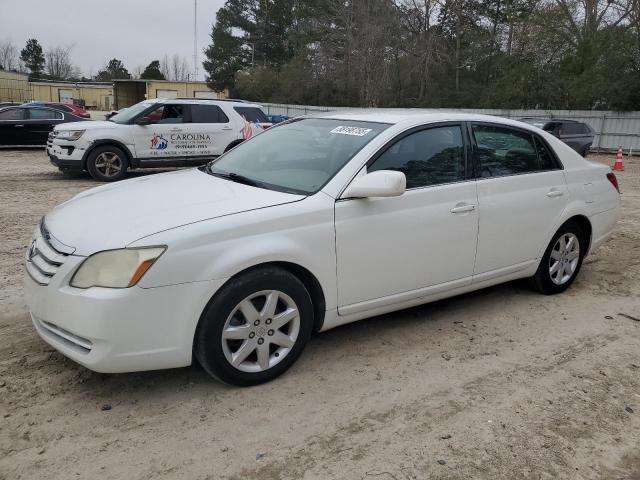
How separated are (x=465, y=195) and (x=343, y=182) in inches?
42.4

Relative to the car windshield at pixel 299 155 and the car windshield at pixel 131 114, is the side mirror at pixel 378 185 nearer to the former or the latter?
the car windshield at pixel 299 155

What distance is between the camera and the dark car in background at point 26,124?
16.1 metres

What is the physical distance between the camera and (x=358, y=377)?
11.4 ft

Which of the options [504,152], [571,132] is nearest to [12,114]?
[504,152]

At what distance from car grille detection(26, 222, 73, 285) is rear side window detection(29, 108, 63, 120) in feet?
49.1

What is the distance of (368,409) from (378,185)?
4.35 ft

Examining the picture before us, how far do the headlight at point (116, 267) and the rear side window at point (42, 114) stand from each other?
15.7m

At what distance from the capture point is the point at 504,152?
179 inches

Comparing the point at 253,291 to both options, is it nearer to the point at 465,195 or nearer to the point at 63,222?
the point at 63,222

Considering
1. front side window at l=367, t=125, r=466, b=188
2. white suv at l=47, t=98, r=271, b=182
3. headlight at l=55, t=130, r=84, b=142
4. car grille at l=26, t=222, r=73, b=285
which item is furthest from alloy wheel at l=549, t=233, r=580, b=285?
headlight at l=55, t=130, r=84, b=142

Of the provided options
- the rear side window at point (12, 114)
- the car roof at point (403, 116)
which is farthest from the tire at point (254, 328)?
the rear side window at point (12, 114)

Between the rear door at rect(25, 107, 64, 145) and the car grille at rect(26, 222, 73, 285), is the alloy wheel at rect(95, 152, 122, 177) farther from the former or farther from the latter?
the car grille at rect(26, 222, 73, 285)

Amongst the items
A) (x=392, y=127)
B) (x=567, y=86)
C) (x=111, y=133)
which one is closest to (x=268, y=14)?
(x=567, y=86)

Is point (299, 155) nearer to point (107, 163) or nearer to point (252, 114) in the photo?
point (107, 163)
